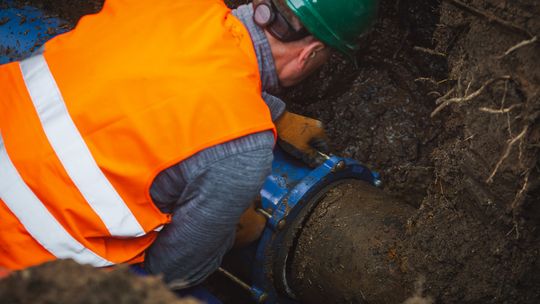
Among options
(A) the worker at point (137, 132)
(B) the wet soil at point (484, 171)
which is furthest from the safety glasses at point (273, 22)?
(B) the wet soil at point (484, 171)

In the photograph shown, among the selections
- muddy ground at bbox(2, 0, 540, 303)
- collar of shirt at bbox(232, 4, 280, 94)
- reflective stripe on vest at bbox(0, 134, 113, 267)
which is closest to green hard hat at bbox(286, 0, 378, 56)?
collar of shirt at bbox(232, 4, 280, 94)

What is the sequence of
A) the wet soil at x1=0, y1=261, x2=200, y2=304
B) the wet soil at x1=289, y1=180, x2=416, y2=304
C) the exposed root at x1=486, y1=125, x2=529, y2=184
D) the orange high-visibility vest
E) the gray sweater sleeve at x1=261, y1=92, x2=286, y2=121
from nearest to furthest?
1. the wet soil at x1=0, y1=261, x2=200, y2=304
2. the exposed root at x1=486, y1=125, x2=529, y2=184
3. the orange high-visibility vest
4. the wet soil at x1=289, y1=180, x2=416, y2=304
5. the gray sweater sleeve at x1=261, y1=92, x2=286, y2=121

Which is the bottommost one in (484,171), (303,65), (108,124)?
(484,171)

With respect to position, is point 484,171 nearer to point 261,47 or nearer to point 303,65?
point 303,65

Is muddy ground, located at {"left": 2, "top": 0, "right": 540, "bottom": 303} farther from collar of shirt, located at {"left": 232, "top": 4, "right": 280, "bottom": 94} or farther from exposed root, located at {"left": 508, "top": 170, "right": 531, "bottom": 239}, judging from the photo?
collar of shirt, located at {"left": 232, "top": 4, "right": 280, "bottom": 94}

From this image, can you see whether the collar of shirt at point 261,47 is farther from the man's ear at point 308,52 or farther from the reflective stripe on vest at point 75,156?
the reflective stripe on vest at point 75,156

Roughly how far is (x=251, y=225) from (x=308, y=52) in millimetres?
744

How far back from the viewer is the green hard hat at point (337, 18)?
1.94 metres

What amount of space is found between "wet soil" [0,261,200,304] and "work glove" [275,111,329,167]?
1593 mm

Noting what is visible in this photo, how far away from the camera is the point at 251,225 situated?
2318 millimetres

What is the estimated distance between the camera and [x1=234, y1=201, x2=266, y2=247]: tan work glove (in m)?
2.30

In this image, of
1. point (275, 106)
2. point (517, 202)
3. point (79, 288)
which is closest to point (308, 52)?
point (275, 106)

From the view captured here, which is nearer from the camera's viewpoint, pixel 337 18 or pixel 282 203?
pixel 337 18

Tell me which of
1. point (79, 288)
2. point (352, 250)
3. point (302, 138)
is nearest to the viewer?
point (79, 288)
